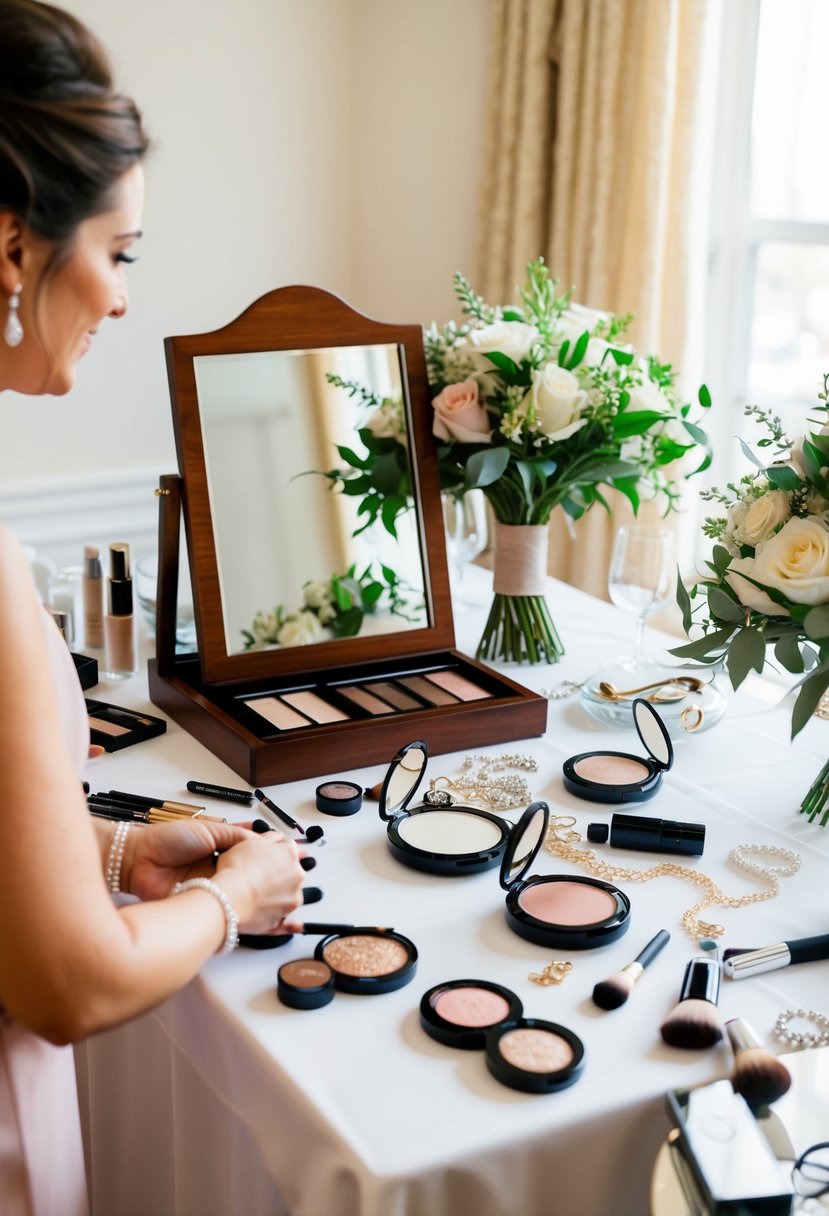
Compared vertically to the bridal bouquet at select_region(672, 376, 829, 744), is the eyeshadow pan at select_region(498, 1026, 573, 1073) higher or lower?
lower

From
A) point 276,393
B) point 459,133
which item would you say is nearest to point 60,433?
A: point 459,133

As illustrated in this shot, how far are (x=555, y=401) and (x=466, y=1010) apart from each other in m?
0.93

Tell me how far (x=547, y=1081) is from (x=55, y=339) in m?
0.70

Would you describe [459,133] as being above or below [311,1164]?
above

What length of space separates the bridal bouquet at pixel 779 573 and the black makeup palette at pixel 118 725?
0.68m

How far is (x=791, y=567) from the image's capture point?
132 cm

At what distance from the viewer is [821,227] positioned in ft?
9.23

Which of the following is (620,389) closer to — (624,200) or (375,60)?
(624,200)

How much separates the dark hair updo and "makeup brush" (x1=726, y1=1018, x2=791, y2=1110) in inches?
32.4

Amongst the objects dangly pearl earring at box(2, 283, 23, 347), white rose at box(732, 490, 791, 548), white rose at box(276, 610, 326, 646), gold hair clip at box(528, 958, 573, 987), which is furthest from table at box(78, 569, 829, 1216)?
dangly pearl earring at box(2, 283, 23, 347)

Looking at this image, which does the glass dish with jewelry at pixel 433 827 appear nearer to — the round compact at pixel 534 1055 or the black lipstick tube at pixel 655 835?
the black lipstick tube at pixel 655 835

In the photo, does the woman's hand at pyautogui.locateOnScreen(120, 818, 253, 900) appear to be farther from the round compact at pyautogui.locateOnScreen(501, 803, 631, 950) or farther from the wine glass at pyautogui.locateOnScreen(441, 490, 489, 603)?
the wine glass at pyautogui.locateOnScreen(441, 490, 489, 603)

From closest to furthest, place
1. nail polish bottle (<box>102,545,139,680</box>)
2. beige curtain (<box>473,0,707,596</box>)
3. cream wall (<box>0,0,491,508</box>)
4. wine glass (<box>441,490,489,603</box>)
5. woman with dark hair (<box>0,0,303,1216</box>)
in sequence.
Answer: woman with dark hair (<box>0,0,303,1216</box>)
nail polish bottle (<box>102,545,139,680</box>)
wine glass (<box>441,490,489,603</box>)
beige curtain (<box>473,0,707,596</box>)
cream wall (<box>0,0,491,508</box>)

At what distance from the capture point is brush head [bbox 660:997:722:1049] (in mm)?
1031
